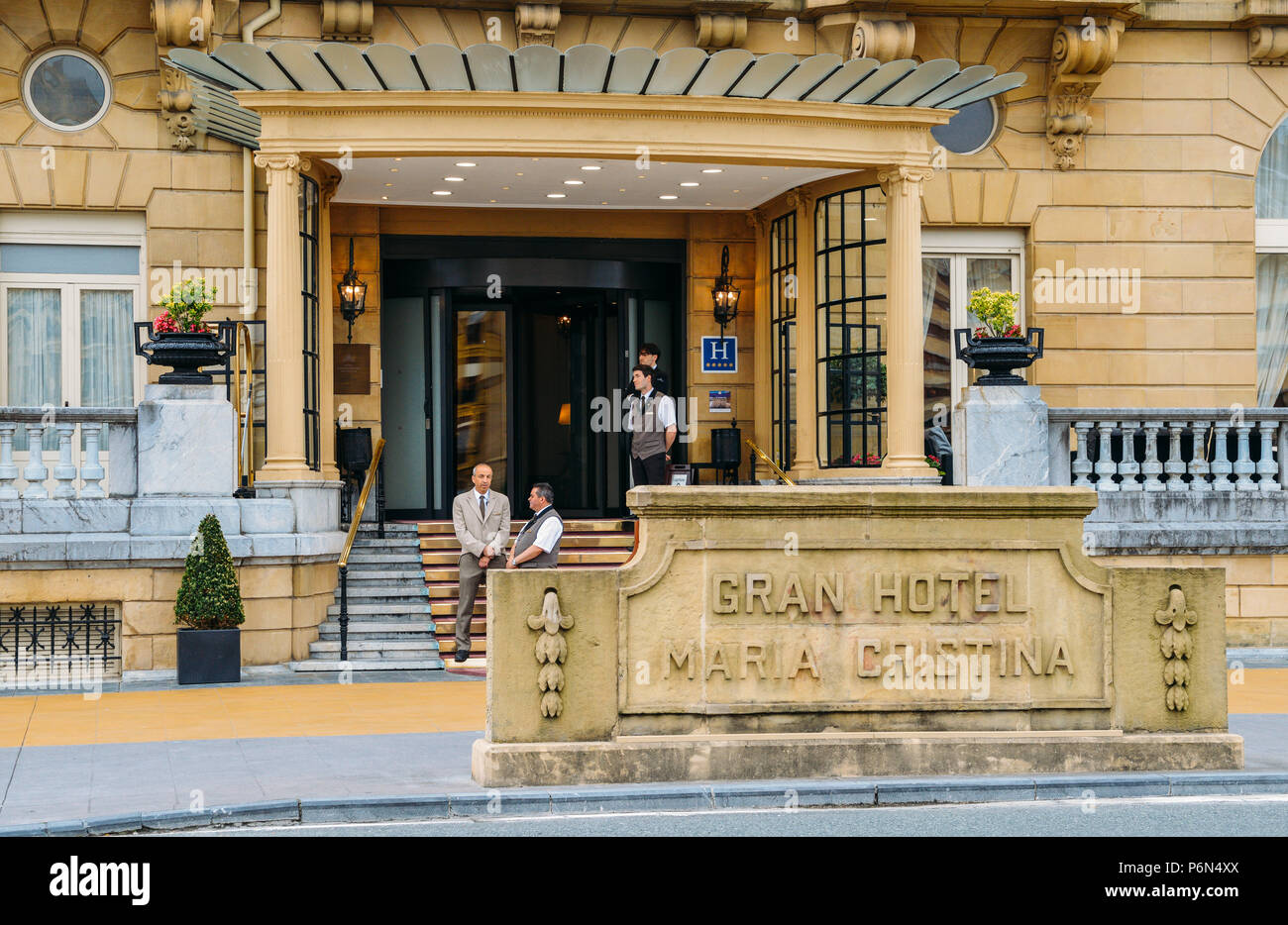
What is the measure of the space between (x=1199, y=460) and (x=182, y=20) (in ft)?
39.5

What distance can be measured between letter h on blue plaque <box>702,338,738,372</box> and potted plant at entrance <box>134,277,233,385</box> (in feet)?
23.3

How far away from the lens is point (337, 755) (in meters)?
10.4

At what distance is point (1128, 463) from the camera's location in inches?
655

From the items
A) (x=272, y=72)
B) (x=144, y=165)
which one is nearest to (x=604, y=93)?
(x=272, y=72)

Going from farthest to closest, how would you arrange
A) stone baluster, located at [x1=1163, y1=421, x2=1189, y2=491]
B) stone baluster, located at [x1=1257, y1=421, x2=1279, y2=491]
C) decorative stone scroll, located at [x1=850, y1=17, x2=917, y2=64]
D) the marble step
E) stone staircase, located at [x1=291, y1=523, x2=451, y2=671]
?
decorative stone scroll, located at [x1=850, y1=17, x2=917, y2=64] < stone baluster, located at [x1=1257, y1=421, x2=1279, y2=491] < stone baluster, located at [x1=1163, y1=421, x2=1189, y2=491] < stone staircase, located at [x1=291, y1=523, x2=451, y2=671] < the marble step

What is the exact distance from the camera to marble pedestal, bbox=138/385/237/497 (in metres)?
14.9

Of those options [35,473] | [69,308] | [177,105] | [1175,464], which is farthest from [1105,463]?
[69,308]

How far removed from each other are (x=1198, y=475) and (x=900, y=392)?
324 centimetres

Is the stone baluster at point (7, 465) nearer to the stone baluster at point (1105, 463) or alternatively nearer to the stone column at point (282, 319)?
the stone column at point (282, 319)

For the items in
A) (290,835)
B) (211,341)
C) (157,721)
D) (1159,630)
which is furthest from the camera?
(211,341)

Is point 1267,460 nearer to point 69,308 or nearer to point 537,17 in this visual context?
point 537,17

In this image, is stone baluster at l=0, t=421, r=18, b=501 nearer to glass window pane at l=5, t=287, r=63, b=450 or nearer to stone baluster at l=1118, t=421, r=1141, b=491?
glass window pane at l=5, t=287, r=63, b=450

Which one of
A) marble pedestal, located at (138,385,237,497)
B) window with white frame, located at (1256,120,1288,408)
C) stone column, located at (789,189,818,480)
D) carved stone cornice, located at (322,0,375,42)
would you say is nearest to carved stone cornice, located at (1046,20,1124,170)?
window with white frame, located at (1256,120,1288,408)

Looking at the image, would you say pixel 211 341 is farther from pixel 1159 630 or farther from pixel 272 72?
pixel 1159 630
